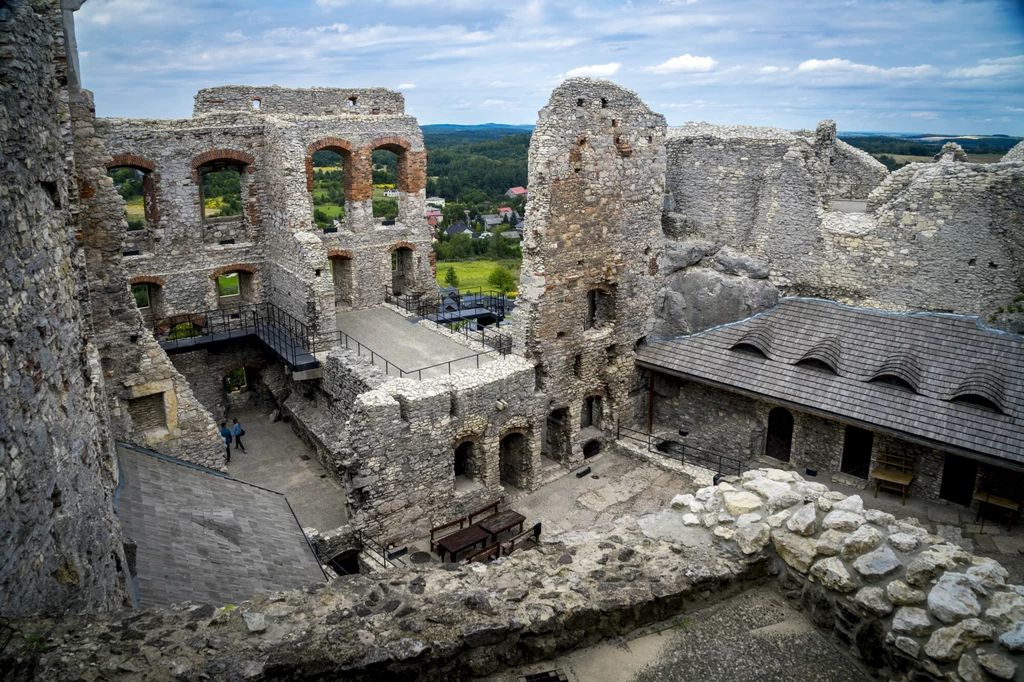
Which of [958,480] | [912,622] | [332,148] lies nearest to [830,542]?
[912,622]

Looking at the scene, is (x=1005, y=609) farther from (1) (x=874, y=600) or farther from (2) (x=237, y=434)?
(2) (x=237, y=434)

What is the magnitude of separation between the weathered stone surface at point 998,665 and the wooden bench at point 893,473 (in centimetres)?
977

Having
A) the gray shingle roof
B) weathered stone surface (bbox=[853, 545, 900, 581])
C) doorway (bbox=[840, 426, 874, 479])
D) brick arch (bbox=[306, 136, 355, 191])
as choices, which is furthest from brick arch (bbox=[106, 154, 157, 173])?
weathered stone surface (bbox=[853, 545, 900, 581])

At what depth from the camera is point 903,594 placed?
248 inches

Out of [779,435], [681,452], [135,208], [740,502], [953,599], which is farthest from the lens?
[135,208]

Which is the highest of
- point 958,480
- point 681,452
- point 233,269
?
point 233,269

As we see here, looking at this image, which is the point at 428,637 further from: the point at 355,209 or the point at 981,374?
the point at 355,209

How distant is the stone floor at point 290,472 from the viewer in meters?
15.6

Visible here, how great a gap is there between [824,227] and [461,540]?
33.9 feet

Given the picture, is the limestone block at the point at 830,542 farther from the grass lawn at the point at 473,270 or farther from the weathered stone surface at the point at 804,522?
the grass lawn at the point at 473,270

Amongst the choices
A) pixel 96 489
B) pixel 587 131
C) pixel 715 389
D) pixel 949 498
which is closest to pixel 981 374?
pixel 949 498

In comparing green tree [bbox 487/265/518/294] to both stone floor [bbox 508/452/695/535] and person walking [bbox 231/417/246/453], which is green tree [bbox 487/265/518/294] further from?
stone floor [bbox 508/452/695/535]

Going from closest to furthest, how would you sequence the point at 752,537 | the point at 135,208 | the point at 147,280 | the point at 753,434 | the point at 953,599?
the point at 953,599, the point at 752,537, the point at 753,434, the point at 147,280, the point at 135,208

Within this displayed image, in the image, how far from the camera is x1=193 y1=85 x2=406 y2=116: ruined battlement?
21.1 m
